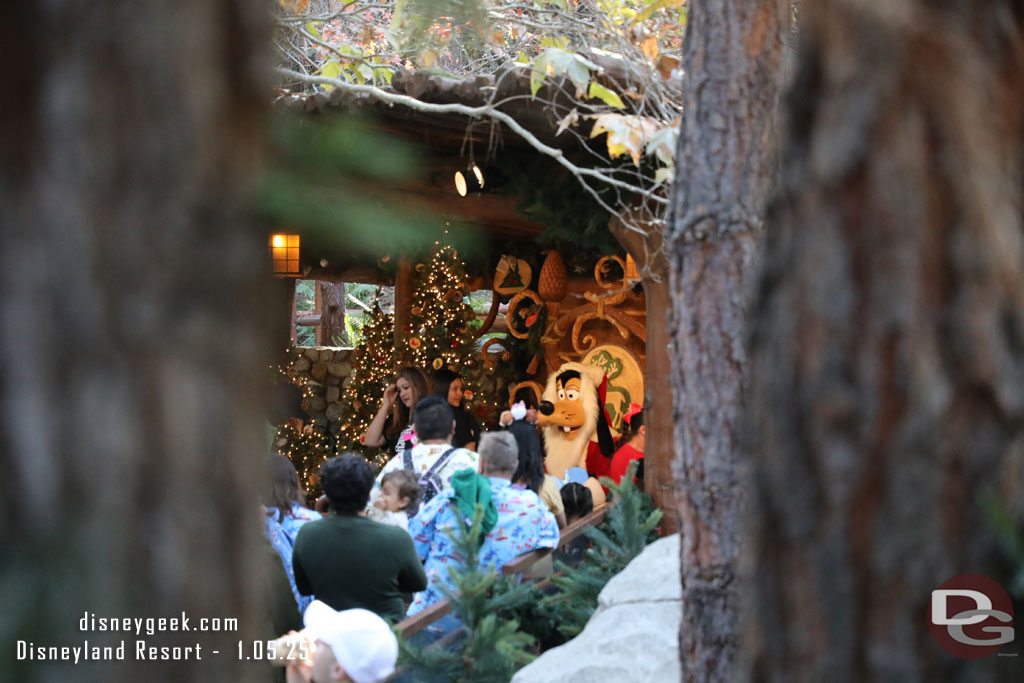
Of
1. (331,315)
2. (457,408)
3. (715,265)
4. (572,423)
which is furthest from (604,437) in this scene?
(331,315)

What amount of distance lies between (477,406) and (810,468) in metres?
7.99

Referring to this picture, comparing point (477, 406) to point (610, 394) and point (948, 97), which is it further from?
point (948, 97)

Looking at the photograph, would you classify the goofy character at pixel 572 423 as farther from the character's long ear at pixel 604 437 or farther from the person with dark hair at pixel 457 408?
the person with dark hair at pixel 457 408

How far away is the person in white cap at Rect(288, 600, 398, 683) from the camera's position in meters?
2.29

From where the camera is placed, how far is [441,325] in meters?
8.59

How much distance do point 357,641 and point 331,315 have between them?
639 inches

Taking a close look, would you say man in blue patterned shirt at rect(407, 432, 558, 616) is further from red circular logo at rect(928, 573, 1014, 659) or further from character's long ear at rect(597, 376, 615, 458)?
red circular logo at rect(928, 573, 1014, 659)

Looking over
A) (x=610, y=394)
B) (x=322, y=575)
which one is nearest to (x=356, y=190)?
(x=322, y=575)

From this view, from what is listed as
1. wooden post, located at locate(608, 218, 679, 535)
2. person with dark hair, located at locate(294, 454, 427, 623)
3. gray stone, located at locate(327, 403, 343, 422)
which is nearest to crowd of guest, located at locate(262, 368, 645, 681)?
person with dark hair, located at locate(294, 454, 427, 623)

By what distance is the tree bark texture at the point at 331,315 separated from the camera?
58.6 ft

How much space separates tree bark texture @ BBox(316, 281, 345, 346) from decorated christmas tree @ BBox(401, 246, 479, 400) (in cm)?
932

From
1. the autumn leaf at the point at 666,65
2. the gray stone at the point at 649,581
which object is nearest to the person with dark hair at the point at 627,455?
the gray stone at the point at 649,581

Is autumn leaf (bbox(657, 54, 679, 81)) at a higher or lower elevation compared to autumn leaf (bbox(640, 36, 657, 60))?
lower

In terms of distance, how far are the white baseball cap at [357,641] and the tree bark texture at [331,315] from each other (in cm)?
1563
